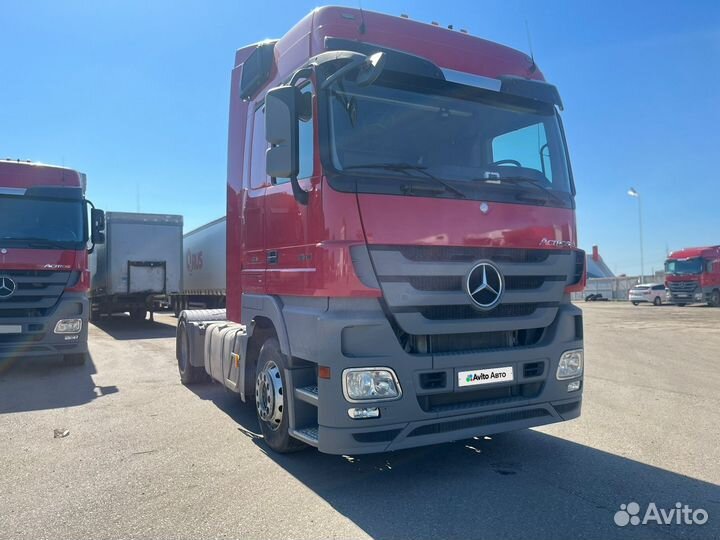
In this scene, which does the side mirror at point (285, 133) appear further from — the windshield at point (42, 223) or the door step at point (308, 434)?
the windshield at point (42, 223)

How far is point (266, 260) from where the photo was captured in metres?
5.04

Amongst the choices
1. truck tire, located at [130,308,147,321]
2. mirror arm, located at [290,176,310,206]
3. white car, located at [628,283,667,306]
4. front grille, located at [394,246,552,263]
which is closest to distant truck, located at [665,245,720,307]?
white car, located at [628,283,667,306]

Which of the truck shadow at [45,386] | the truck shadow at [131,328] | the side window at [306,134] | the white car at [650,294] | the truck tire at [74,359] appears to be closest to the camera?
the side window at [306,134]

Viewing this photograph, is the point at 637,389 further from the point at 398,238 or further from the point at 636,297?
the point at 636,297

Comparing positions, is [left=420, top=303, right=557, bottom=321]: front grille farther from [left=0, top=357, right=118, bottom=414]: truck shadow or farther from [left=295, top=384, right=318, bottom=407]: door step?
[left=0, top=357, right=118, bottom=414]: truck shadow

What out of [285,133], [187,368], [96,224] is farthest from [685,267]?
[285,133]

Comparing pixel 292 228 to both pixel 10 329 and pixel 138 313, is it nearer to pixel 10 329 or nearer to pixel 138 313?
pixel 10 329

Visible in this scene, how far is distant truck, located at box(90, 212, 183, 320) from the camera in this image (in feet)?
56.6

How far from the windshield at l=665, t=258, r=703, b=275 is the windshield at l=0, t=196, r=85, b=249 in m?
33.1

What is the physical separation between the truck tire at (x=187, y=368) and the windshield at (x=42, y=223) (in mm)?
2605

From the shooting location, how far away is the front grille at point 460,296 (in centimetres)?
389

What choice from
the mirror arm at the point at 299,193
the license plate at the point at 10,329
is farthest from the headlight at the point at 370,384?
the license plate at the point at 10,329

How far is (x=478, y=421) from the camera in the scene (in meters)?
4.15

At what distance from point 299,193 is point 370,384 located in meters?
1.54
